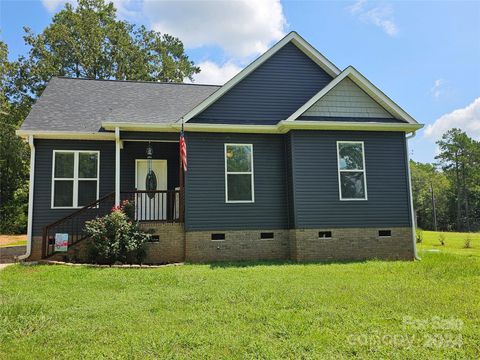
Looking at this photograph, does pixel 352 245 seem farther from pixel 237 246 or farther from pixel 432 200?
pixel 432 200

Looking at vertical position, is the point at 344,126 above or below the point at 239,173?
above

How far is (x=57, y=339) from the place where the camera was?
14.2 ft

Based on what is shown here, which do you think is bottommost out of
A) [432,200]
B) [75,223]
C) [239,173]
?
[75,223]

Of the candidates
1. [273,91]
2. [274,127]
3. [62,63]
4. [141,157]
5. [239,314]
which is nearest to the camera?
[239,314]

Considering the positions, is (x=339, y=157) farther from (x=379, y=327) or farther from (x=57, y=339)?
(x=57, y=339)

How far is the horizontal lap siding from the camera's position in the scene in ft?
36.3

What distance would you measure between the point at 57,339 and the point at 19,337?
0.49m

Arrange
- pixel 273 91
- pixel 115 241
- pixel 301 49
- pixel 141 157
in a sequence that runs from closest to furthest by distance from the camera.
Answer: pixel 115 241 → pixel 273 91 → pixel 301 49 → pixel 141 157

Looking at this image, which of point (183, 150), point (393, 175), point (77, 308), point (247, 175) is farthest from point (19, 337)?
point (393, 175)

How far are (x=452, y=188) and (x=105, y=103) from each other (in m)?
62.4

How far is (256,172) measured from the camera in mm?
11594

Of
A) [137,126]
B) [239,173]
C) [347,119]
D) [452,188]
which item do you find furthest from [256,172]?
[452,188]

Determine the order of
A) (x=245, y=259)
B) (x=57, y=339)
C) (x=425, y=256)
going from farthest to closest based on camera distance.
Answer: (x=425, y=256) → (x=245, y=259) → (x=57, y=339)

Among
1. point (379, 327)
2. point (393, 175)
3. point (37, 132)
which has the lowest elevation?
point (379, 327)
